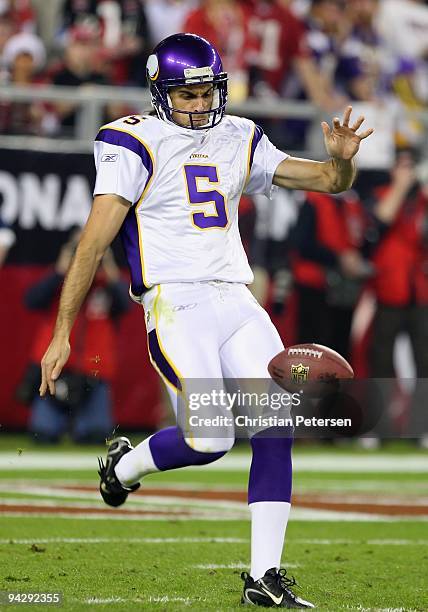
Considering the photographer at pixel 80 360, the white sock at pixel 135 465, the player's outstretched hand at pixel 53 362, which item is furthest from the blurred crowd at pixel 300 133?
the player's outstretched hand at pixel 53 362

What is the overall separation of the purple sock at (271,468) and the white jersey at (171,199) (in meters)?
0.60

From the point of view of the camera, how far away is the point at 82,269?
4473 mm

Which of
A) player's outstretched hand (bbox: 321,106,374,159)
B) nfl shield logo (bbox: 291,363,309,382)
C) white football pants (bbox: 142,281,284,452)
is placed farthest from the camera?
player's outstretched hand (bbox: 321,106,374,159)

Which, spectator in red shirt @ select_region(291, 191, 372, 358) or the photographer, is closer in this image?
the photographer

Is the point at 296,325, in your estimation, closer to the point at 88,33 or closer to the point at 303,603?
the point at 88,33

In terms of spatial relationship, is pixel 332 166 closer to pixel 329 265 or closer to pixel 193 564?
pixel 193 564

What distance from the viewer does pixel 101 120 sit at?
35.6ft

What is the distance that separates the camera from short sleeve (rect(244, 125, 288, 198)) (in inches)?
194

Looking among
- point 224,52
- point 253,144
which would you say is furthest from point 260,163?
point 224,52

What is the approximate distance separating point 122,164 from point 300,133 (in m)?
7.27

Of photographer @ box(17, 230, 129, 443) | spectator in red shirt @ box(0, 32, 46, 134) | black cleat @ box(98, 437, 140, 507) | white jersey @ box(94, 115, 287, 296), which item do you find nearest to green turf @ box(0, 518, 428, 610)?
black cleat @ box(98, 437, 140, 507)

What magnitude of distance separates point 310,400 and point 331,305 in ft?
21.1

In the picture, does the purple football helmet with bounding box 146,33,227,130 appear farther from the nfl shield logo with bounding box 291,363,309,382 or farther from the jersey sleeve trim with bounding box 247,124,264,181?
the nfl shield logo with bounding box 291,363,309,382

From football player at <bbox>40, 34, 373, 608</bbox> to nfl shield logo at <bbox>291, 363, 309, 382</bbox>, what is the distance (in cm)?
16
